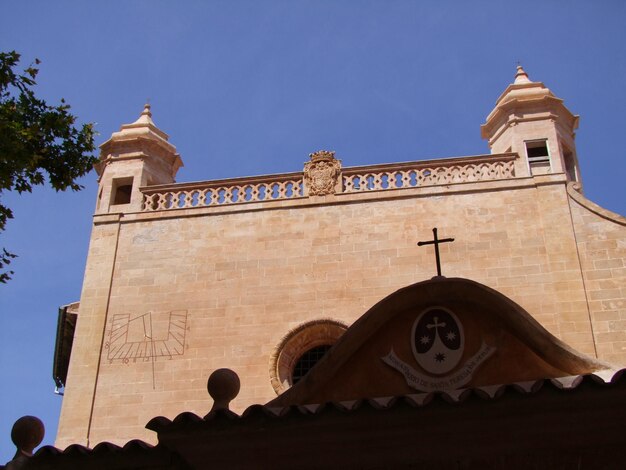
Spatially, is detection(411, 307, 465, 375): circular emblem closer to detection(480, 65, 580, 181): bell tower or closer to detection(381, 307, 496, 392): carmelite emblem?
detection(381, 307, 496, 392): carmelite emblem

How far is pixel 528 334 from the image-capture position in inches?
267

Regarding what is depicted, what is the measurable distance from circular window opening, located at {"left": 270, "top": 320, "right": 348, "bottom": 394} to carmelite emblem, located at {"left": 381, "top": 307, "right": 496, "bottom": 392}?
19.5ft

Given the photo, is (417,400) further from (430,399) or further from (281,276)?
(281,276)

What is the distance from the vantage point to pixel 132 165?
51.9 ft

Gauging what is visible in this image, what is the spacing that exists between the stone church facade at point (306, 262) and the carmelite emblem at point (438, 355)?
231 inches

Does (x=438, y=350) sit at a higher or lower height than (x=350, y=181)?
lower

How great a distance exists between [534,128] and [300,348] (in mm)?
5827

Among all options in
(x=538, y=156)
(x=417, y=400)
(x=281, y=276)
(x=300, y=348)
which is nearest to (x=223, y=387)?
(x=417, y=400)

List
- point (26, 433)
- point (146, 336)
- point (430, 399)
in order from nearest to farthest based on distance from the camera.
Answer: point (430, 399)
point (26, 433)
point (146, 336)

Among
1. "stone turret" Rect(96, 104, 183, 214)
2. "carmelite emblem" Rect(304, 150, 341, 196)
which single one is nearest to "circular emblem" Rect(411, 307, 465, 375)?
"carmelite emblem" Rect(304, 150, 341, 196)

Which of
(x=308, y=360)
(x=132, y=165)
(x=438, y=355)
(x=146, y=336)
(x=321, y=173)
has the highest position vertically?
(x=132, y=165)

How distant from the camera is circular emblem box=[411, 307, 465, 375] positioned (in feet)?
22.6

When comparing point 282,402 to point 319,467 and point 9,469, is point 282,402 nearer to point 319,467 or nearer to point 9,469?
point 319,467

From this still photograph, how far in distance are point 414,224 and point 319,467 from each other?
7.76 m
